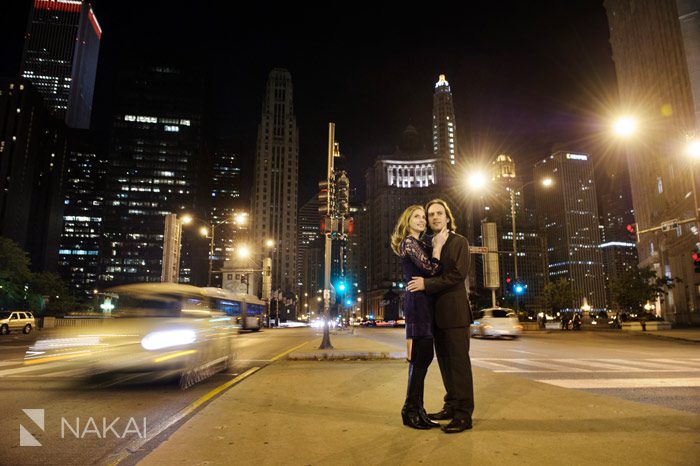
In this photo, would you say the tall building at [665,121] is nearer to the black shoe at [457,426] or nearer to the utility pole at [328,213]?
the utility pole at [328,213]

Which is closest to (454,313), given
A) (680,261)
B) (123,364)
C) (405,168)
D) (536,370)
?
(536,370)

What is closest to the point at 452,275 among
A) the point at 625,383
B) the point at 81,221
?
the point at 625,383

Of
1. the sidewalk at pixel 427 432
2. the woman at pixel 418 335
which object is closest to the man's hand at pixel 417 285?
the woman at pixel 418 335

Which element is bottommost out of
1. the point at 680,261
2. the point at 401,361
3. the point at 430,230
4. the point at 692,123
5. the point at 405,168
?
the point at 401,361

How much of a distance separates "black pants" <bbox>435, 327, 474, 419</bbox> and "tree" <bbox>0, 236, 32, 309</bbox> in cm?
4880

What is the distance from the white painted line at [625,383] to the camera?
6.24 m

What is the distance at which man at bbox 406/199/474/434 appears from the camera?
3936 mm

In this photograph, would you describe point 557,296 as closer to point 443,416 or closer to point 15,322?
point 443,416

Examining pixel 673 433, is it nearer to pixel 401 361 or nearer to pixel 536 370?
pixel 536 370

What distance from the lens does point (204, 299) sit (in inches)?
370

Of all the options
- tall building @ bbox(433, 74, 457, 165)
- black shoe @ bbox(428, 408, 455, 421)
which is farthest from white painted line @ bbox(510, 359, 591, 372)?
tall building @ bbox(433, 74, 457, 165)

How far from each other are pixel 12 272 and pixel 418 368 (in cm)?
4947

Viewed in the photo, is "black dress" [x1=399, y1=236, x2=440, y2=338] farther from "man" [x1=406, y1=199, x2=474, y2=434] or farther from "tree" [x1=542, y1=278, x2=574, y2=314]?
"tree" [x1=542, y1=278, x2=574, y2=314]

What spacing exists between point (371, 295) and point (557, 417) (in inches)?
6337
